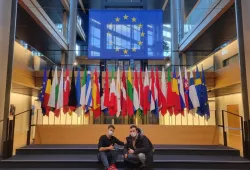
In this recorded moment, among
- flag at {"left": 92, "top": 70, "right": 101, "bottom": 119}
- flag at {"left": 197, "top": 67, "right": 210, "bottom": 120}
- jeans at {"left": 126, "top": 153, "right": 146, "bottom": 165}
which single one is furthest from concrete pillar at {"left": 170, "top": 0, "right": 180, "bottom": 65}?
jeans at {"left": 126, "top": 153, "right": 146, "bottom": 165}

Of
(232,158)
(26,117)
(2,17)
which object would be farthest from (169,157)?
(26,117)

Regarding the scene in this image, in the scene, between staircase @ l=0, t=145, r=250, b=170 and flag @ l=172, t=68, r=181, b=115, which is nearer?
staircase @ l=0, t=145, r=250, b=170

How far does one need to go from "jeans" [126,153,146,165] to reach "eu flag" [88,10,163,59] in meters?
4.73

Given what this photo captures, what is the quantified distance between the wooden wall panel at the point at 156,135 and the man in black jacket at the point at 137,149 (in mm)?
2080

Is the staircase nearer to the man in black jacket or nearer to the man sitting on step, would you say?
the man sitting on step

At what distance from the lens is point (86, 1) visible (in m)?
17.0

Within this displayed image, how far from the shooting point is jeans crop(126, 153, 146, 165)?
4488 millimetres

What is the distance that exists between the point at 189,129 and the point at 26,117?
28.7 feet

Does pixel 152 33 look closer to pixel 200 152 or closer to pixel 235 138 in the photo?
pixel 200 152

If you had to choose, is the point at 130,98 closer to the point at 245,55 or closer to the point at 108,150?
the point at 108,150

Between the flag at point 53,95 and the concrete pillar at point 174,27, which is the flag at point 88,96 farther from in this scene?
the concrete pillar at point 174,27

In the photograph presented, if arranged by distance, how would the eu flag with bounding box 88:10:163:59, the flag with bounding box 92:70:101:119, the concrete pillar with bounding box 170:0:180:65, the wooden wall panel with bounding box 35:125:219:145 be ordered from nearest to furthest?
the flag with bounding box 92:70:101:119 → the wooden wall panel with bounding box 35:125:219:145 → the eu flag with bounding box 88:10:163:59 → the concrete pillar with bounding box 170:0:180:65

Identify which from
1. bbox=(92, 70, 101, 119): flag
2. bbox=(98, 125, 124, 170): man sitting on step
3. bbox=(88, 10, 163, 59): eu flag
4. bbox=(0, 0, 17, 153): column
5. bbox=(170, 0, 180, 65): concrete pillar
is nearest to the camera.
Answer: bbox=(98, 125, 124, 170): man sitting on step

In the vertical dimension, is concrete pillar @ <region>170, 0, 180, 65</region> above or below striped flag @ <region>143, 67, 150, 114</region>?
above
